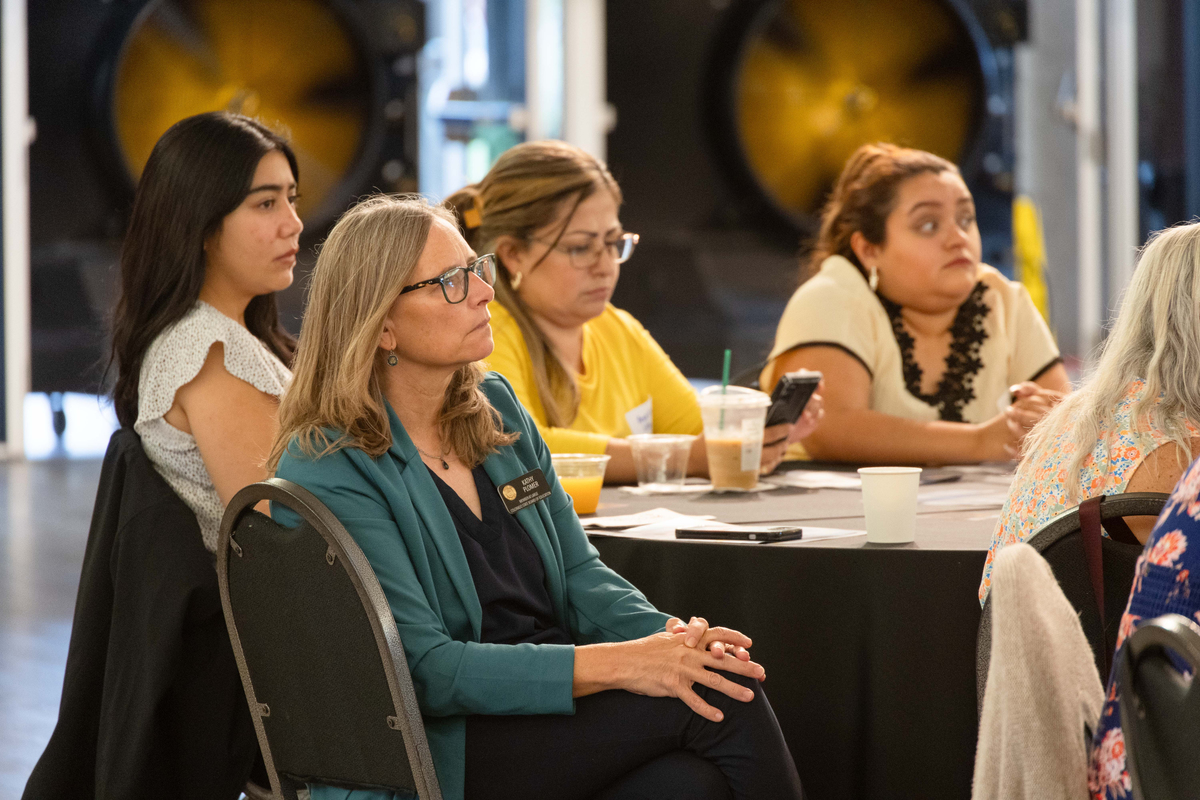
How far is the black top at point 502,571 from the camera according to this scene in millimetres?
1612

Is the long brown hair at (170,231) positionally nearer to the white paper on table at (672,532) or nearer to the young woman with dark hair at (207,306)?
the young woman with dark hair at (207,306)

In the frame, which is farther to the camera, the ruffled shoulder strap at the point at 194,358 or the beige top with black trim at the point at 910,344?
the beige top with black trim at the point at 910,344

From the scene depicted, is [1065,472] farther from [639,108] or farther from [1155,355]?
[639,108]

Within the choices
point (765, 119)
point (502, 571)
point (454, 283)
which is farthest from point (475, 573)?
point (765, 119)

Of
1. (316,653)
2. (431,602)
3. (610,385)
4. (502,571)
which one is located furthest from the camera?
(610,385)

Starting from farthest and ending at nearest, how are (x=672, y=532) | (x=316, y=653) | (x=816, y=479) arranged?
(x=816, y=479) → (x=672, y=532) → (x=316, y=653)

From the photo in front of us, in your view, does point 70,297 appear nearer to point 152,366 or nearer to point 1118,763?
point 152,366

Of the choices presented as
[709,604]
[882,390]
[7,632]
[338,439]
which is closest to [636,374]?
[882,390]

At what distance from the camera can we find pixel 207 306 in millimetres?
2117

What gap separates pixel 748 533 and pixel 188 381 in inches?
35.9

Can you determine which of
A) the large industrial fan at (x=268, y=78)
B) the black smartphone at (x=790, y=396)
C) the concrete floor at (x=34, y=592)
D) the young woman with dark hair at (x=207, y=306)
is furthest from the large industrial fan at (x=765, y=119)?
the young woman with dark hair at (x=207, y=306)

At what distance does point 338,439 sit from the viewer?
1.53 m

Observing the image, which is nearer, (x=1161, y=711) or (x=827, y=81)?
(x=1161, y=711)

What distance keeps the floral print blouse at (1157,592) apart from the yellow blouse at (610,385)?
1398mm
